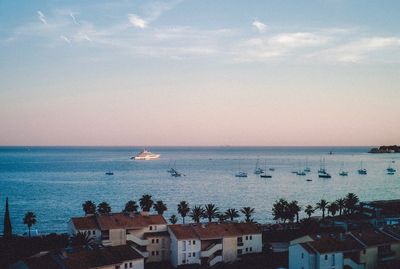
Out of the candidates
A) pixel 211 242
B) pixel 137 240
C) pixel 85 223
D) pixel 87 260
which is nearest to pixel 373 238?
pixel 211 242

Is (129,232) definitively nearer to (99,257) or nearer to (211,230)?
(211,230)

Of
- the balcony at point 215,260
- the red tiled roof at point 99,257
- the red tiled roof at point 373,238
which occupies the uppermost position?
the red tiled roof at point 373,238

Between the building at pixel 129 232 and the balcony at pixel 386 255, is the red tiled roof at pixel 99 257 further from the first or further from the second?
the balcony at pixel 386 255

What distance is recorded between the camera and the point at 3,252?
57.3 m

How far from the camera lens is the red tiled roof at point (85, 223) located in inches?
2411

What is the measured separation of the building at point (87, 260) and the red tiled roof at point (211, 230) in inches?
389

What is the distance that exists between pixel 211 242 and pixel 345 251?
56.3 ft

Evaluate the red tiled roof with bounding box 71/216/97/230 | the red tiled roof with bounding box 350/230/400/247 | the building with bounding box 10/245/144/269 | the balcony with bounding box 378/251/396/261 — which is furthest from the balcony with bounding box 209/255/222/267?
the balcony with bounding box 378/251/396/261

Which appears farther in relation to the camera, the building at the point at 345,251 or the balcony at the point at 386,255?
the balcony at the point at 386,255

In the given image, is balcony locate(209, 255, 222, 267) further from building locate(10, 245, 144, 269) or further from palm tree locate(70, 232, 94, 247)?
palm tree locate(70, 232, 94, 247)

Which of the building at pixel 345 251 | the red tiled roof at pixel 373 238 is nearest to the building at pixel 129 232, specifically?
the building at pixel 345 251

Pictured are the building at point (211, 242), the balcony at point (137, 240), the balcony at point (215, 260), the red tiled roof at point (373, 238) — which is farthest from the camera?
the balcony at point (137, 240)

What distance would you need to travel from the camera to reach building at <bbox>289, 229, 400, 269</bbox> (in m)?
52.2

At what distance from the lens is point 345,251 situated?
5328cm
